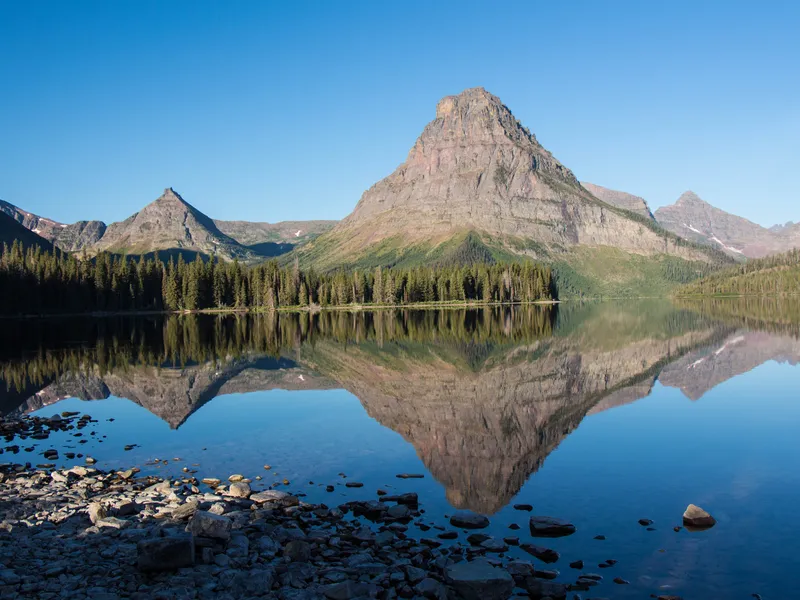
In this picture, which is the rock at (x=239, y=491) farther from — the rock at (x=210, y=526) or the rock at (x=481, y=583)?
the rock at (x=481, y=583)

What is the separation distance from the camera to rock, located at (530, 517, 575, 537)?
59.2 ft

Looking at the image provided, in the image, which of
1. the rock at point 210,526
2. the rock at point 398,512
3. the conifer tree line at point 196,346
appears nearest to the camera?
the rock at point 210,526

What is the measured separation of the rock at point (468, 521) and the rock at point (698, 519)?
6298mm

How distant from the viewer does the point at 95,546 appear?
16.8 m

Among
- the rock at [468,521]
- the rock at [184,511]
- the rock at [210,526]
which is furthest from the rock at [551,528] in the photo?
the rock at [184,511]

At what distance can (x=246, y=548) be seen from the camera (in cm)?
1648

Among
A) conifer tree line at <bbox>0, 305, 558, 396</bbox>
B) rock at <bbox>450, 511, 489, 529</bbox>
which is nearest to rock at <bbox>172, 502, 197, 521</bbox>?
rock at <bbox>450, 511, 489, 529</bbox>

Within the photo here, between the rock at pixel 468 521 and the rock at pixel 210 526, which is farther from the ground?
the rock at pixel 210 526

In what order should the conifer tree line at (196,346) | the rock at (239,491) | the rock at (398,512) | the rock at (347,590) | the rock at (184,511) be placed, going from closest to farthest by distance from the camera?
the rock at (347,590)
the rock at (184,511)
the rock at (398,512)
the rock at (239,491)
the conifer tree line at (196,346)

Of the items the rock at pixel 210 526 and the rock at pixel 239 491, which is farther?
the rock at pixel 239 491

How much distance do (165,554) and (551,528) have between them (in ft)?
36.5

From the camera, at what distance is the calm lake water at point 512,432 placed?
58.2 ft

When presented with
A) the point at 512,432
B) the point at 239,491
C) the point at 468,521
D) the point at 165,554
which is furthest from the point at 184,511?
the point at 512,432

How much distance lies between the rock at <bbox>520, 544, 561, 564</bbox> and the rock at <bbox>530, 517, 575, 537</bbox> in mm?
1143
